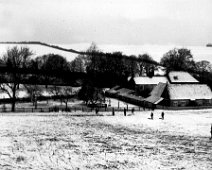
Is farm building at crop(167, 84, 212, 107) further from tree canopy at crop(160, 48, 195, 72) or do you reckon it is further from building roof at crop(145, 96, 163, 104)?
tree canopy at crop(160, 48, 195, 72)

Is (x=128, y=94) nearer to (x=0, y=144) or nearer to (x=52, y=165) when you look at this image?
(x=0, y=144)

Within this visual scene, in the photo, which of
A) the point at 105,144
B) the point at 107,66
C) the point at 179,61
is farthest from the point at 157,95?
the point at 179,61

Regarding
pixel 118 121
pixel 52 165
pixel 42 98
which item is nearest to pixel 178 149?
pixel 52 165

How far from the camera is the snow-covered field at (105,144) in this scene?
22.4 meters

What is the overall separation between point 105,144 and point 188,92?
39.3m

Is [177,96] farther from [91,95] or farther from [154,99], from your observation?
[91,95]

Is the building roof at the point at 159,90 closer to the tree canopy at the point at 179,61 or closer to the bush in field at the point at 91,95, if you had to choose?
the bush in field at the point at 91,95

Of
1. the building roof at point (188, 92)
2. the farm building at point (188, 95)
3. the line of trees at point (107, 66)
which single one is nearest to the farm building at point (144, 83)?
the line of trees at point (107, 66)

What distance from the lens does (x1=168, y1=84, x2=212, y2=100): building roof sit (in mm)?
63438

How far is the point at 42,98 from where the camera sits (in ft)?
241

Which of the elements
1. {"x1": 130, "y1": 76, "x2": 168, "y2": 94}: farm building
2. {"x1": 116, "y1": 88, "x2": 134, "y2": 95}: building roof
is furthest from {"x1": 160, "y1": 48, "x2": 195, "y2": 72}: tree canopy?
{"x1": 116, "y1": 88, "x2": 134, "y2": 95}: building roof

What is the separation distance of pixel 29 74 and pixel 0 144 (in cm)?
6701

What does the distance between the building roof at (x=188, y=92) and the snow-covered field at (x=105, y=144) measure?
19.3 metres

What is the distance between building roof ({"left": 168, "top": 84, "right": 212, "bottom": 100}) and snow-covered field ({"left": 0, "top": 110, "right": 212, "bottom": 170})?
63.2 feet
